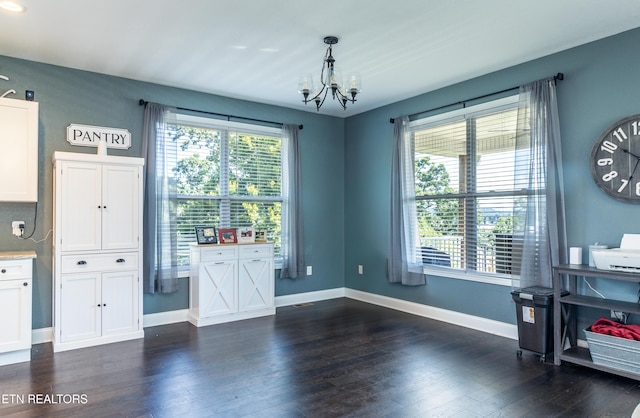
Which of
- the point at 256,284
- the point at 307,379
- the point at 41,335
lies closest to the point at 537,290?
the point at 307,379

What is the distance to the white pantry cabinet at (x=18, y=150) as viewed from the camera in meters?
3.56

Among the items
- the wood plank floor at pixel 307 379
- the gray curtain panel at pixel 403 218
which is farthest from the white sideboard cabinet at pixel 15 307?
the gray curtain panel at pixel 403 218

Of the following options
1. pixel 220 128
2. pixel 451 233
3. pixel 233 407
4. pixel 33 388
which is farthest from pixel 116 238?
pixel 451 233

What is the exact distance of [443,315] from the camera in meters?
4.73

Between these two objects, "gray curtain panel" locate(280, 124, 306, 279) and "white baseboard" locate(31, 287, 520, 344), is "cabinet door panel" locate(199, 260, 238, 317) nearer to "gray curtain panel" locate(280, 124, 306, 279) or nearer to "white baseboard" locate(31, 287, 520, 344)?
"white baseboard" locate(31, 287, 520, 344)

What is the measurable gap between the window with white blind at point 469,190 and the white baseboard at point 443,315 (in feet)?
1.62

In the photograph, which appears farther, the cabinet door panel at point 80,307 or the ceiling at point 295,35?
the cabinet door panel at point 80,307

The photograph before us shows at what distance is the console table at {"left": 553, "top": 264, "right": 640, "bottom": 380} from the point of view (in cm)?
305

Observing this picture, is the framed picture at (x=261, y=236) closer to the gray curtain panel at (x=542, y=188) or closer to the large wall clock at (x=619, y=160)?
the gray curtain panel at (x=542, y=188)

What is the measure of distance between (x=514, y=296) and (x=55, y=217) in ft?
13.7

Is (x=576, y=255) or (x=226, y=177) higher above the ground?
(x=226, y=177)

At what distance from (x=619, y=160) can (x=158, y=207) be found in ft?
14.3

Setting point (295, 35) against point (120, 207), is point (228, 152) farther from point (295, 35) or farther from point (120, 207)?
point (295, 35)

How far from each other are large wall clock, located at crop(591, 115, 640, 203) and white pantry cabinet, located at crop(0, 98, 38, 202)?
4.88 m
